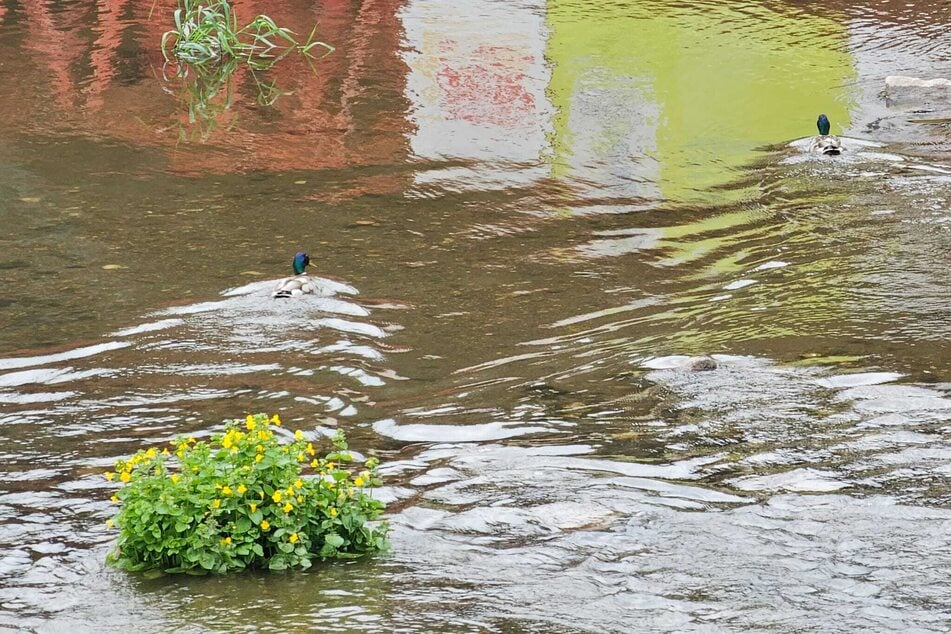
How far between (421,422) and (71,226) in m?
5.88

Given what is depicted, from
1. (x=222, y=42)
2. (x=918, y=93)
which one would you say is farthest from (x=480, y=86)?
(x=918, y=93)

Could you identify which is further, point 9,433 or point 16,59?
point 16,59

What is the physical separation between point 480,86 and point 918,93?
5.87 metres

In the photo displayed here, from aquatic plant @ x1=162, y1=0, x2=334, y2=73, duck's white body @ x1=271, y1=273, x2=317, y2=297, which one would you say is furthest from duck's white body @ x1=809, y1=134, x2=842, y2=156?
aquatic plant @ x1=162, y1=0, x2=334, y2=73

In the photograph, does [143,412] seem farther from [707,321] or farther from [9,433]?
[707,321]

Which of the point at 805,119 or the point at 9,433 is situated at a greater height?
the point at 805,119

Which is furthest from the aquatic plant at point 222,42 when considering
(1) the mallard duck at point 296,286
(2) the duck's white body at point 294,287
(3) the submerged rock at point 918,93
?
(2) the duck's white body at point 294,287

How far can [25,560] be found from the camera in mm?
5777

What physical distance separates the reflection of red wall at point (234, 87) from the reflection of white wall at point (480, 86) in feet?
1.23

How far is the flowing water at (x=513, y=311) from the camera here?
5469mm

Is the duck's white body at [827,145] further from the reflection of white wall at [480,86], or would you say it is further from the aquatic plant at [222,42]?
the aquatic plant at [222,42]

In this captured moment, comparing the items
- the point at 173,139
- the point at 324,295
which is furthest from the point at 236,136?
the point at 324,295

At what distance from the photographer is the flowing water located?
5469 millimetres

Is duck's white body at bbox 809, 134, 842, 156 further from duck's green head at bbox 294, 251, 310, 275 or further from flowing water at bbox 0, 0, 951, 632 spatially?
duck's green head at bbox 294, 251, 310, 275
